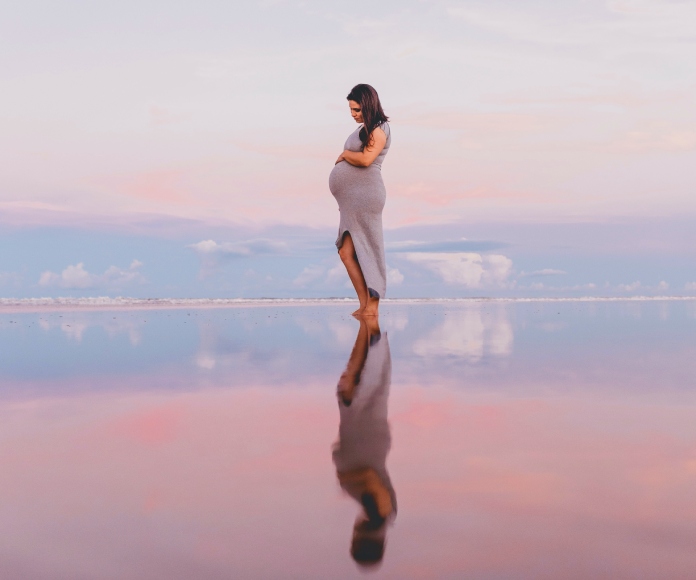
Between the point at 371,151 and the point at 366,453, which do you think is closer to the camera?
the point at 366,453

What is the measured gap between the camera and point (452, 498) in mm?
1269

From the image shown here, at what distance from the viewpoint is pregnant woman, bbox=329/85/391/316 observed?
22.1 ft

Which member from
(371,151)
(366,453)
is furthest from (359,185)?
(366,453)

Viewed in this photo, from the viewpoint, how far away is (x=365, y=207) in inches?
277

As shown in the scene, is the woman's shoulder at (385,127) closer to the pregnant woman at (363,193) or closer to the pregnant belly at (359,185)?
the pregnant woman at (363,193)

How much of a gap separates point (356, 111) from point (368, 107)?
0.15 meters

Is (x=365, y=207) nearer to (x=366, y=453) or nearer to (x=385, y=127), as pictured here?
(x=385, y=127)

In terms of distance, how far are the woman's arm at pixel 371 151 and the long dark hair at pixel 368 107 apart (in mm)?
39

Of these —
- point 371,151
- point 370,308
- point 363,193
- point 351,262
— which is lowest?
point 370,308

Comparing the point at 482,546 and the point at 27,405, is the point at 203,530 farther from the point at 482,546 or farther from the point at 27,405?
the point at 27,405

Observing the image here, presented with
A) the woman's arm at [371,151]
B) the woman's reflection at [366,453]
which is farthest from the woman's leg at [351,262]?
the woman's reflection at [366,453]

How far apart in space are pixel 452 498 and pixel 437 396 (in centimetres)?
118

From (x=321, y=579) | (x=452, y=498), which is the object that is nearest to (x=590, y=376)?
(x=452, y=498)

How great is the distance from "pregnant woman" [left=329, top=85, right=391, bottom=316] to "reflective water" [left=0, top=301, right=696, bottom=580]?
3.90 metres
